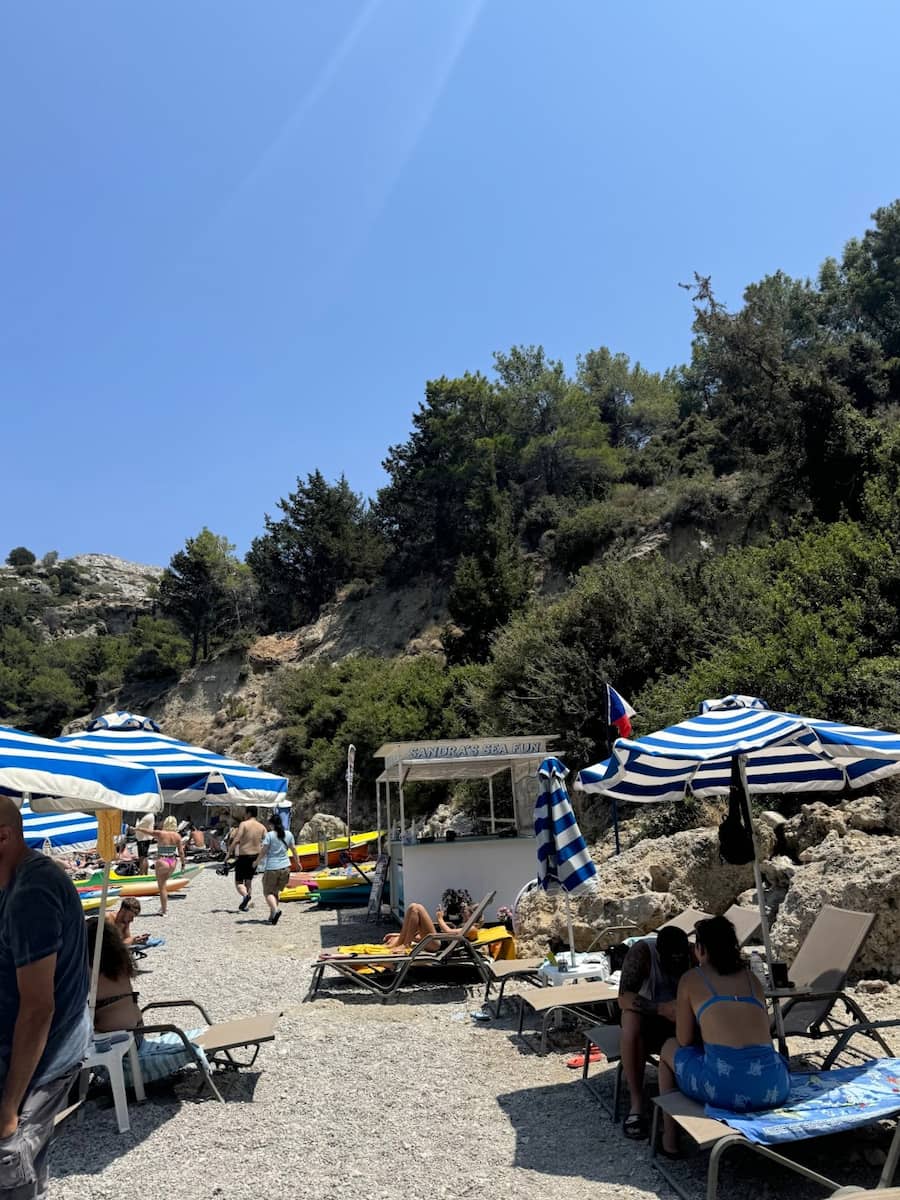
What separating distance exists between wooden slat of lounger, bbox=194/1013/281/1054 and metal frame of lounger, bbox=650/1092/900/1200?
101 inches

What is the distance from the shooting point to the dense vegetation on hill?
682 inches

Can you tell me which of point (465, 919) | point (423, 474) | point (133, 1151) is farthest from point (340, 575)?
point (133, 1151)

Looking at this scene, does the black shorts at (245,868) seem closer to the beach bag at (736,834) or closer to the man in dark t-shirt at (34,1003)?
the beach bag at (736,834)

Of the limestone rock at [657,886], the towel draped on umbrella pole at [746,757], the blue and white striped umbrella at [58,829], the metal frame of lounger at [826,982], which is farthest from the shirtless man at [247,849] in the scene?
the metal frame of lounger at [826,982]

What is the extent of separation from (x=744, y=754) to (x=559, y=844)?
6.62 ft

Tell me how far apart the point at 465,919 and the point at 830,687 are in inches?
296

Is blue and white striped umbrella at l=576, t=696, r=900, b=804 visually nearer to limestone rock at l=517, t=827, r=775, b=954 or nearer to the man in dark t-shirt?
limestone rock at l=517, t=827, r=775, b=954

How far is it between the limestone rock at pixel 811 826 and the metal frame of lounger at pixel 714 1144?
6.03 metres

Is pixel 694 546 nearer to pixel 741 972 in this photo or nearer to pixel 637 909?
pixel 637 909

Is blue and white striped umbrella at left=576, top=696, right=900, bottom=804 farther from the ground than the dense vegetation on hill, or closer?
closer

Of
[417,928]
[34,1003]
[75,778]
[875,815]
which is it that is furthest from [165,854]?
[34,1003]

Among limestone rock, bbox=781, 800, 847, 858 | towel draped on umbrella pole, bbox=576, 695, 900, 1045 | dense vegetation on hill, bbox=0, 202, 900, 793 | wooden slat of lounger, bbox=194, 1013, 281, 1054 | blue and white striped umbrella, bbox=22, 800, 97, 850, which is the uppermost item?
dense vegetation on hill, bbox=0, 202, 900, 793

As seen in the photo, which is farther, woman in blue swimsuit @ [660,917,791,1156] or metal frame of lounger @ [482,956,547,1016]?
metal frame of lounger @ [482,956,547,1016]

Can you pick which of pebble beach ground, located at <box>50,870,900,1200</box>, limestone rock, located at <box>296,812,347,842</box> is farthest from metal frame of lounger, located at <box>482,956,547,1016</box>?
limestone rock, located at <box>296,812,347,842</box>
